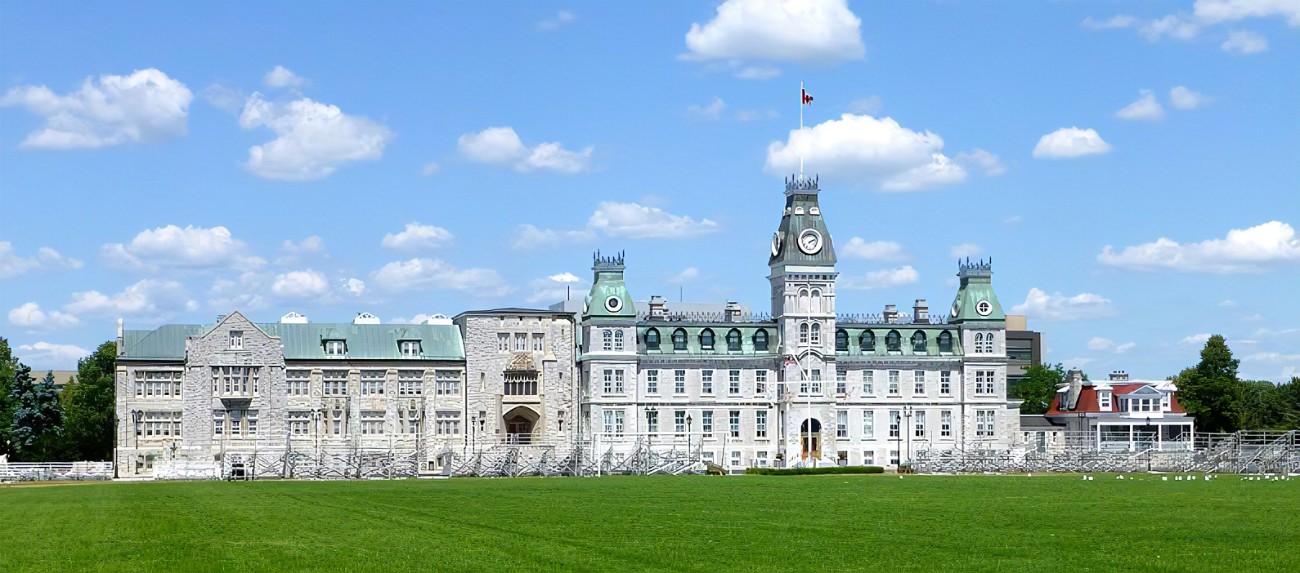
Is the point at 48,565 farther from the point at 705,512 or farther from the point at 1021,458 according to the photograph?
the point at 1021,458

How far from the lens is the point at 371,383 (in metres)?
112

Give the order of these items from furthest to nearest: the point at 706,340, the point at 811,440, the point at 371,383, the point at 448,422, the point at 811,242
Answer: the point at 706,340 → the point at 811,440 → the point at 811,242 → the point at 448,422 → the point at 371,383

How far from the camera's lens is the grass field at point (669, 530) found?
33.4 meters

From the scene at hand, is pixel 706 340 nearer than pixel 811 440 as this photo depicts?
No

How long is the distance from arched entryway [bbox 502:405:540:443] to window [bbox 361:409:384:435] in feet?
26.7

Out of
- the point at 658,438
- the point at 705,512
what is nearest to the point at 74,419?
the point at 658,438

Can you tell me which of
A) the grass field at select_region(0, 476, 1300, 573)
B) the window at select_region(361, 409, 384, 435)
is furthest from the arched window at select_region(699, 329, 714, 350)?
the grass field at select_region(0, 476, 1300, 573)

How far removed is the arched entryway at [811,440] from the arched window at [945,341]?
11.1 metres

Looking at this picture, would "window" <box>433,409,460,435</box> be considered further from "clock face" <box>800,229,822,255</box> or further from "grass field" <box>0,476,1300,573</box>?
"grass field" <box>0,476,1300,573</box>

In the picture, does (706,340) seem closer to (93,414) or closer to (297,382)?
(297,382)

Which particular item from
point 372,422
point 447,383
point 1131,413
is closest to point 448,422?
point 447,383

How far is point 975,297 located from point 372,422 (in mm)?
43092

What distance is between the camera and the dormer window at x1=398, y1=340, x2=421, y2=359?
113m

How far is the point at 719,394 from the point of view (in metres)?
116
